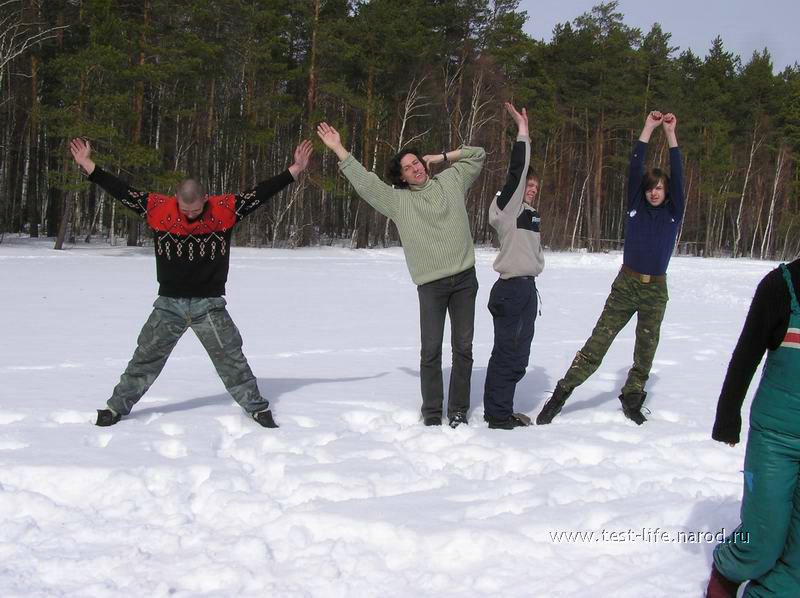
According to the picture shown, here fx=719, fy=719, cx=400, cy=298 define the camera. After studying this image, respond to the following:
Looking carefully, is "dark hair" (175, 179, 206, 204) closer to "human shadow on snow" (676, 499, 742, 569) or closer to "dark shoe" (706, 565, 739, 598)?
"human shadow on snow" (676, 499, 742, 569)

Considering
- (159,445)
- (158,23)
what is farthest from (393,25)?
(159,445)

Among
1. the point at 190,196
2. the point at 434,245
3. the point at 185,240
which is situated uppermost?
the point at 190,196

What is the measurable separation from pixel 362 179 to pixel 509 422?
1876 mm

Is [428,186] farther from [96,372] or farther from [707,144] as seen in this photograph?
[707,144]

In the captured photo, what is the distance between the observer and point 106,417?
14.8 feet

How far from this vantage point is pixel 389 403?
5.34 meters

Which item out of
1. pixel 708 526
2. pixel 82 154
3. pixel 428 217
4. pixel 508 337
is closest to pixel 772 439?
pixel 708 526

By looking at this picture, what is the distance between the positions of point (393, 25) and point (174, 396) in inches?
1069

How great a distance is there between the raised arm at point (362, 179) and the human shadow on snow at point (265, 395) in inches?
67.1

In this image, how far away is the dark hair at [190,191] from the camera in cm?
430

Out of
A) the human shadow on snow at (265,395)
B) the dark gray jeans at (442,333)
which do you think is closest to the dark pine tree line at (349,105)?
the human shadow on snow at (265,395)

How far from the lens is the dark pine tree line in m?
23.9

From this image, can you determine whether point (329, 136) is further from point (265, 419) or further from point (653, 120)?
point (653, 120)

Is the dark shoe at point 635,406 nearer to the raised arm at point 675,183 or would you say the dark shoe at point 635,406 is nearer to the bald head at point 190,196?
the raised arm at point 675,183
